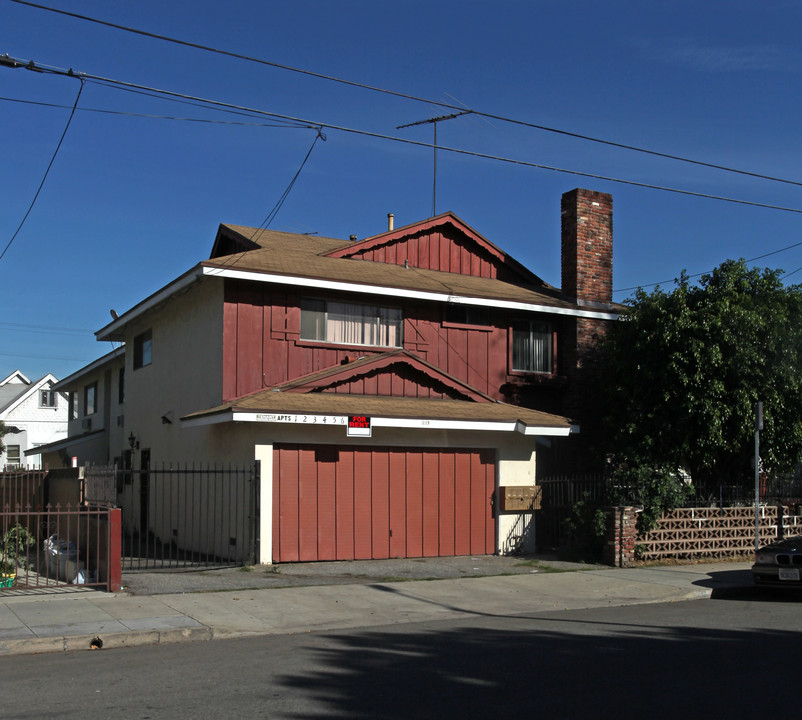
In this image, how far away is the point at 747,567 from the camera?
55.4ft

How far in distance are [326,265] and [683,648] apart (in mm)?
12040

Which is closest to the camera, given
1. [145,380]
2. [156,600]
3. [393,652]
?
[393,652]

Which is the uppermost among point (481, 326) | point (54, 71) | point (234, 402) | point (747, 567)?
point (54, 71)

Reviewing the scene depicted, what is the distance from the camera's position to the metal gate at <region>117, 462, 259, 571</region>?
15609mm

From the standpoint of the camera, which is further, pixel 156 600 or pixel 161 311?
pixel 161 311

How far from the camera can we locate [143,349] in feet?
76.2

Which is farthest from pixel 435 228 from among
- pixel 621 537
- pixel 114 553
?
pixel 114 553

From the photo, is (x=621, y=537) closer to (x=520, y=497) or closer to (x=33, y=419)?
(x=520, y=497)

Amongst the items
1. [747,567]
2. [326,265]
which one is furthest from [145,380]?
[747,567]

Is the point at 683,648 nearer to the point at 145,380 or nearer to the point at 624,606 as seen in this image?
the point at 624,606

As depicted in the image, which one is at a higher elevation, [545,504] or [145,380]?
[145,380]

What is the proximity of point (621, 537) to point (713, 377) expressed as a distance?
4.06m

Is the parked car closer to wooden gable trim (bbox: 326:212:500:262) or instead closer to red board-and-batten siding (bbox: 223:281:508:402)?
red board-and-batten siding (bbox: 223:281:508:402)

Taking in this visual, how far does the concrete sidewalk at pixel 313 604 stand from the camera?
10.0 metres
